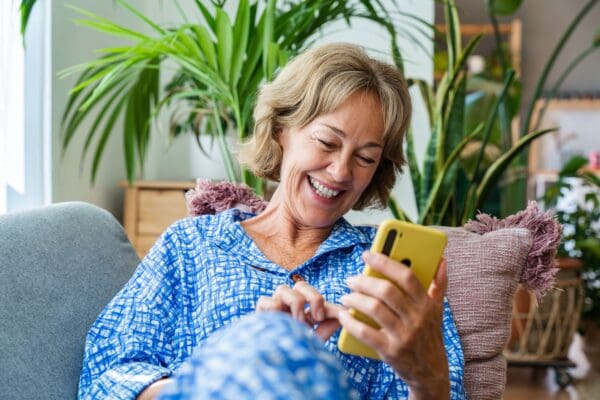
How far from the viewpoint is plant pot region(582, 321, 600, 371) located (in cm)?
428

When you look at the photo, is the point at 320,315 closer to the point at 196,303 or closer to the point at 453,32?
the point at 196,303

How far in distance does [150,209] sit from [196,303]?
5.64 ft

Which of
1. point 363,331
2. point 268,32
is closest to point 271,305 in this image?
point 363,331

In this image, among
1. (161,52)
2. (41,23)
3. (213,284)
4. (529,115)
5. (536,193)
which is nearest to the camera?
(213,284)

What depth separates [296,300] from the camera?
1104 mm

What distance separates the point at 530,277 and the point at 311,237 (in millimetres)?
420

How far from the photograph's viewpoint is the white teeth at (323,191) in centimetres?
147

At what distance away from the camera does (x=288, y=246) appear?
155 centimetres

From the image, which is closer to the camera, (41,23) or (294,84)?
(294,84)

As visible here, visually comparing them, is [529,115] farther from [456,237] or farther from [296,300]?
[296,300]

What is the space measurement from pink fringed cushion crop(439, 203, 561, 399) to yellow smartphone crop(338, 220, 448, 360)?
17.4 inches

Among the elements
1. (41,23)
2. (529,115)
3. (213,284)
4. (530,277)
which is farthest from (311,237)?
(529,115)

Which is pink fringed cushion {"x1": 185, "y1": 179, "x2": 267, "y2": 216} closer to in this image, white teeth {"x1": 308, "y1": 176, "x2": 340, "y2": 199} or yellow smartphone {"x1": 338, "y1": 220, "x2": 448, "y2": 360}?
white teeth {"x1": 308, "y1": 176, "x2": 340, "y2": 199}

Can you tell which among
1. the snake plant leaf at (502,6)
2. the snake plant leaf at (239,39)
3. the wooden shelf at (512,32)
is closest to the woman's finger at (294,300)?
the snake plant leaf at (239,39)
